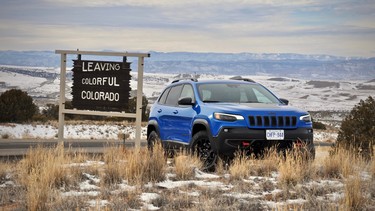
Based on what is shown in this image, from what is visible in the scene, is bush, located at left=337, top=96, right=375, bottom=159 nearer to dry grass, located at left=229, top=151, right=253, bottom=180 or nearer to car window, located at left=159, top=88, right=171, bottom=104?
car window, located at left=159, top=88, right=171, bottom=104

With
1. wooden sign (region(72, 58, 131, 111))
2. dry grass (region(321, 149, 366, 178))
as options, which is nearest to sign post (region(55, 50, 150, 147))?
wooden sign (region(72, 58, 131, 111))

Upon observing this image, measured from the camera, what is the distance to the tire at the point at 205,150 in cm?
1257

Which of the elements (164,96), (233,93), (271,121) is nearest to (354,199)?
(271,121)

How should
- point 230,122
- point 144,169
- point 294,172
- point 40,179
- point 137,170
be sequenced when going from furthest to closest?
point 230,122
point 144,169
point 137,170
point 294,172
point 40,179

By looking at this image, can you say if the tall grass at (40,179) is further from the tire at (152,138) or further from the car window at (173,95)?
the car window at (173,95)

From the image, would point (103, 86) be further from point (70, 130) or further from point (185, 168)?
point (70, 130)

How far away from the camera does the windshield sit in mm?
13789

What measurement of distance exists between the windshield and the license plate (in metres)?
1.55

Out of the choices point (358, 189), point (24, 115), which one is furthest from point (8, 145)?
point (24, 115)

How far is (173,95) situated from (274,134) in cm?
326

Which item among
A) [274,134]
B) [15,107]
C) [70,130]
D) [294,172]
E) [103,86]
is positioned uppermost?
[103,86]

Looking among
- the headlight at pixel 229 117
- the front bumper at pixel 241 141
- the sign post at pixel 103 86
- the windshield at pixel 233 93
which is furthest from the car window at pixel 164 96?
the front bumper at pixel 241 141

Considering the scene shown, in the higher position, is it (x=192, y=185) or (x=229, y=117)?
(x=229, y=117)

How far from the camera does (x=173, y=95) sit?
14984mm
